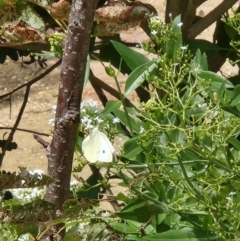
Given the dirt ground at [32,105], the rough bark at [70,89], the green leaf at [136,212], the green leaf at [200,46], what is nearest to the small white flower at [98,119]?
the green leaf at [136,212]

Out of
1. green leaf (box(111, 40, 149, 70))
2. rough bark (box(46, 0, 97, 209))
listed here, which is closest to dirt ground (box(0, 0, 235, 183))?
green leaf (box(111, 40, 149, 70))

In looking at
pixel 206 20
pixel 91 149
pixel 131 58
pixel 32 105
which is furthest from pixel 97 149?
pixel 32 105

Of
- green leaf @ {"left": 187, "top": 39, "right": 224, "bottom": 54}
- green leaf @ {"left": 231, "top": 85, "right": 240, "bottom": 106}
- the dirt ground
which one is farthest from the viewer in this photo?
the dirt ground

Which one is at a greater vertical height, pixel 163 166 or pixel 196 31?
pixel 196 31

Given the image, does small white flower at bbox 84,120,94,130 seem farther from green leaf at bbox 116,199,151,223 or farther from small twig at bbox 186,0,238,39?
small twig at bbox 186,0,238,39

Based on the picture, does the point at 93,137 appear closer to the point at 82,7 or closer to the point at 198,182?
the point at 198,182

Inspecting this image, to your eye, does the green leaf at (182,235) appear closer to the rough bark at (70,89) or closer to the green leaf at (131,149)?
the green leaf at (131,149)

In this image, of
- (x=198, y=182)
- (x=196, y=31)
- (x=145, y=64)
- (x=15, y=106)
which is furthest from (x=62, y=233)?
(x=15, y=106)
